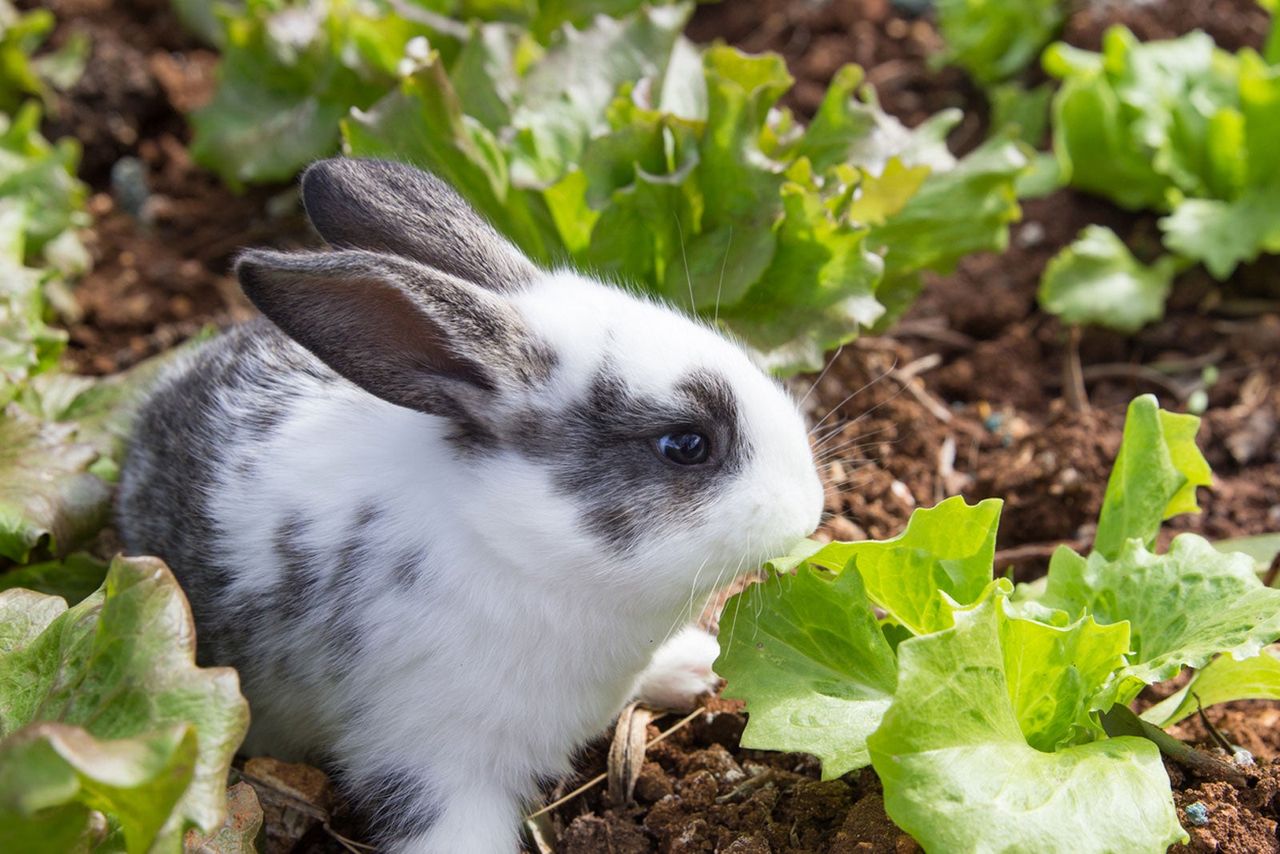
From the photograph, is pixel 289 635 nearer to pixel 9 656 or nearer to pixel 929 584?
pixel 9 656

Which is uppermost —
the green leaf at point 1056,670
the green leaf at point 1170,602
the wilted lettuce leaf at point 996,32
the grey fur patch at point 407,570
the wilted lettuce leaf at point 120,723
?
the wilted lettuce leaf at point 120,723

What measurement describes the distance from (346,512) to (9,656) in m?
0.85

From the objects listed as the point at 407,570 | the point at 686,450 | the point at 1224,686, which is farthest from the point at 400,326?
the point at 1224,686

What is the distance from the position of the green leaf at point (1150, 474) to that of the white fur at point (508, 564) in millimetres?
957

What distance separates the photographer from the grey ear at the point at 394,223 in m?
3.62

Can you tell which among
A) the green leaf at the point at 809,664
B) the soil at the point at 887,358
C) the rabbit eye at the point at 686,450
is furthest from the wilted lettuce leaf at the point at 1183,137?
the rabbit eye at the point at 686,450

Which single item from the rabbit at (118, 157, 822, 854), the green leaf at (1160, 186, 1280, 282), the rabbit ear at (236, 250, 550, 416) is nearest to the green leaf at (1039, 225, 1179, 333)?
the green leaf at (1160, 186, 1280, 282)

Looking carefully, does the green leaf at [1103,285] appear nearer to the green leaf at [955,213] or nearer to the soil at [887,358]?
the soil at [887,358]

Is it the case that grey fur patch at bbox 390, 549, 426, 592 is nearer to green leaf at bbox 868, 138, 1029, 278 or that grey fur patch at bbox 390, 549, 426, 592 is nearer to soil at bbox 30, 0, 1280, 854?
soil at bbox 30, 0, 1280, 854

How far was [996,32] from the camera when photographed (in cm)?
653

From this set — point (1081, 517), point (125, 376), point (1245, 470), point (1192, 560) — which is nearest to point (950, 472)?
point (1081, 517)

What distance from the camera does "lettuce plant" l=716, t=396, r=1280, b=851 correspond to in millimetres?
2889

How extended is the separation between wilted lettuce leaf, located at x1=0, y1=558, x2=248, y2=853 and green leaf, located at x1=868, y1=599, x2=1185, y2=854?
1.39m

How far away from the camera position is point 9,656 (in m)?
3.20
